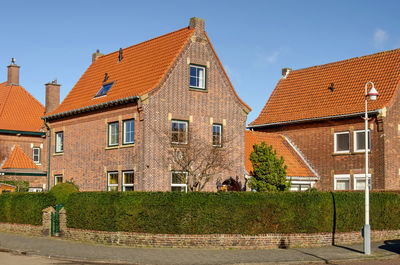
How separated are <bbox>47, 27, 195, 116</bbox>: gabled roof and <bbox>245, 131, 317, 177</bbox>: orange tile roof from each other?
25.1 ft

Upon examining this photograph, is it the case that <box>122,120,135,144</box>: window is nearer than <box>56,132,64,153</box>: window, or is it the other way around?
<box>122,120,135,144</box>: window

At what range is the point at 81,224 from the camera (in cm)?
2305

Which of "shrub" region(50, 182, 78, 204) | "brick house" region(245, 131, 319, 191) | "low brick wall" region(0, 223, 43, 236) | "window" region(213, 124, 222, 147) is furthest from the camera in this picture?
"brick house" region(245, 131, 319, 191)

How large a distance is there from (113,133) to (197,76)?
5476 mm

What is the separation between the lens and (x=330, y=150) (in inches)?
1388

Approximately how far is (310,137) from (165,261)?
21.1m

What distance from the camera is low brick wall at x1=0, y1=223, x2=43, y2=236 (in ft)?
83.2

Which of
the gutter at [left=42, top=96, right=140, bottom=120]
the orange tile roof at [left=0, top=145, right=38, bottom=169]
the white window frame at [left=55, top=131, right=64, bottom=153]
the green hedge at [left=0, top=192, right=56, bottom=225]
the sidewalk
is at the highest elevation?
the gutter at [left=42, top=96, right=140, bottom=120]

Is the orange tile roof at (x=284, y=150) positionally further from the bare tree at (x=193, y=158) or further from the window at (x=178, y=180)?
the window at (x=178, y=180)

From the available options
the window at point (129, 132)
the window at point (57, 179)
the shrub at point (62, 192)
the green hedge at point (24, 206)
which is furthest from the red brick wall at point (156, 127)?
the green hedge at point (24, 206)

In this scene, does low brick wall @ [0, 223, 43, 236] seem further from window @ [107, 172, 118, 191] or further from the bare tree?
the bare tree

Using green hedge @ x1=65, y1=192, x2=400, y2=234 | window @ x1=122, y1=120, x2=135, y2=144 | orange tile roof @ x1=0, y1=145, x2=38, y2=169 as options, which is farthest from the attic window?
orange tile roof @ x1=0, y1=145, x2=38, y2=169

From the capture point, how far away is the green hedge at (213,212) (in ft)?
68.7

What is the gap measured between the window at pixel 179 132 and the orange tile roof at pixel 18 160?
52.0 feet
